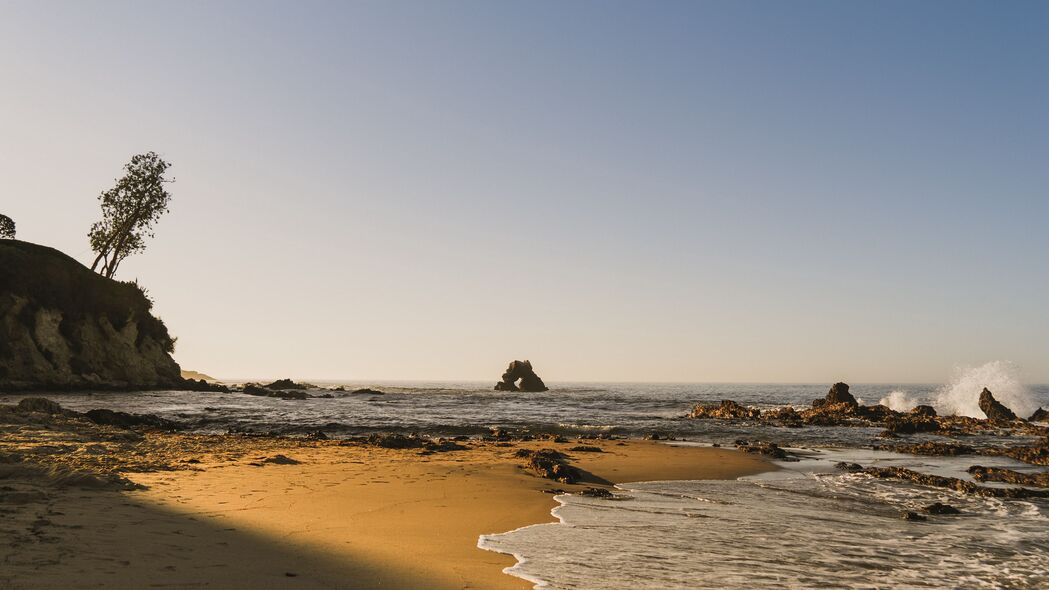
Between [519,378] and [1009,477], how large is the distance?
106 meters

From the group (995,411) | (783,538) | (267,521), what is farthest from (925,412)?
(267,521)

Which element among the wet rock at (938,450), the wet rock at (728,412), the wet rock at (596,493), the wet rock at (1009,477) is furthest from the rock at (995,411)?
the wet rock at (596,493)

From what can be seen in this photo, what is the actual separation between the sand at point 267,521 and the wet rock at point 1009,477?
744 centimetres

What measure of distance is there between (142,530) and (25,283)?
174ft

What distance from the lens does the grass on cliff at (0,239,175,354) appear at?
45062mm

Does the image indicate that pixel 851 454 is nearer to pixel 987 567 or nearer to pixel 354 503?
pixel 987 567

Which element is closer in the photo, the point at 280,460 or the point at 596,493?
the point at 596,493

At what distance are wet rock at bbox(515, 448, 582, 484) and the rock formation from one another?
42.2 metres

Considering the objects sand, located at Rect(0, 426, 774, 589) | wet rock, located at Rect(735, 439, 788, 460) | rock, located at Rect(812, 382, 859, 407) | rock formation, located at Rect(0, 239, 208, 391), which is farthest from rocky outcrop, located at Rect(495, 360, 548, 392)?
sand, located at Rect(0, 426, 774, 589)

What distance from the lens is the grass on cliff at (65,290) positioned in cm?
4506

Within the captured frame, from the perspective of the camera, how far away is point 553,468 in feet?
46.3

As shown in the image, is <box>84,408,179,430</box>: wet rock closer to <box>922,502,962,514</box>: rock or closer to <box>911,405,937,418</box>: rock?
<box>922,502,962,514</box>: rock

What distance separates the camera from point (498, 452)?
1848 cm

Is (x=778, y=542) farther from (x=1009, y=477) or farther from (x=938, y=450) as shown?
(x=938, y=450)
